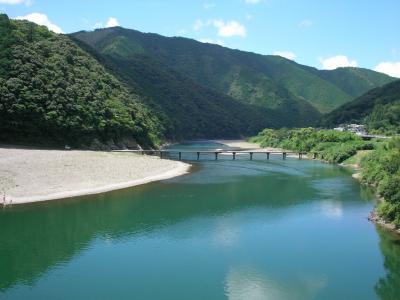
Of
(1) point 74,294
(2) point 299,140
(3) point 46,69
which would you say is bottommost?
(1) point 74,294

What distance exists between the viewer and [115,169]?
223 ft

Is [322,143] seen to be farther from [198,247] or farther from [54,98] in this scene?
[198,247]

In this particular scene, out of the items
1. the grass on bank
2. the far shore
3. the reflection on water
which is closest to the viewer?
the reflection on water

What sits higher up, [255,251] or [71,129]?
[71,129]

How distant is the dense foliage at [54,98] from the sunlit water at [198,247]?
107 ft

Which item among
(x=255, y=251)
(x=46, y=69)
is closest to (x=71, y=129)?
(x=46, y=69)

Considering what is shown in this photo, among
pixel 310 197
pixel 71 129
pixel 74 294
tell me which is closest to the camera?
pixel 74 294

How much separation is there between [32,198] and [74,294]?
24.8 metres

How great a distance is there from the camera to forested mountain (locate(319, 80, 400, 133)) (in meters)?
134

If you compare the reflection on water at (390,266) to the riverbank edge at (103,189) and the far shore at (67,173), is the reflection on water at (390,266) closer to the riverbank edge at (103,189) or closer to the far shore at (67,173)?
the riverbank edge at (103,189)

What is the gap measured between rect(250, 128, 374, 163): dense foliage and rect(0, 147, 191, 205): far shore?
37.2m

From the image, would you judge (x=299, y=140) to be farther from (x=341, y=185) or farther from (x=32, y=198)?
(x=32, y=198)

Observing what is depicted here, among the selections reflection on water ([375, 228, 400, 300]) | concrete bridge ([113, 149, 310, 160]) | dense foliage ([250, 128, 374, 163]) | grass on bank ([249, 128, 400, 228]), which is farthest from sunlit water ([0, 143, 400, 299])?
concrete bridge ([113, 149, 310, 160])

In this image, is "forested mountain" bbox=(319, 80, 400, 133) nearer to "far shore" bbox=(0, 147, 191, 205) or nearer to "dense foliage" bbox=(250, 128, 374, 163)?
"dense foliage" bbox=(250, 128, 374, 163)
